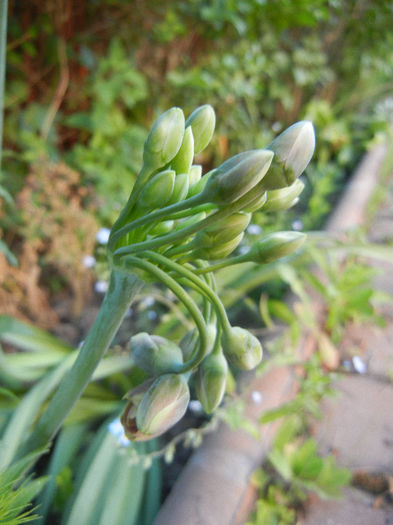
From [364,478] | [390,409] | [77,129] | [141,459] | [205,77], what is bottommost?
[390,409]

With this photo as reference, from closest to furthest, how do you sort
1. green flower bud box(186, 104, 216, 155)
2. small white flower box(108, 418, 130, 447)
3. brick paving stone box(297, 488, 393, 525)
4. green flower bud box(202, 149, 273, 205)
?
green flower bud box(202, 149, 273, 205) → green flower bud box(186, 104, 216, 155) → small white flower box(108, 418, 130, 447) → brick paving stone box(297, 488, 393, 525)

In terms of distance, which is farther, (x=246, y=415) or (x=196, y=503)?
(x=246, y=415)

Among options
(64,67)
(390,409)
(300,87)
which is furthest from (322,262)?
(300,87)

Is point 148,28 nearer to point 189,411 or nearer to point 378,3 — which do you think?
point 189,411

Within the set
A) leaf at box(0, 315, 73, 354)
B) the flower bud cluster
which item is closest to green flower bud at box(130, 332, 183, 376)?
the flower bud cluster

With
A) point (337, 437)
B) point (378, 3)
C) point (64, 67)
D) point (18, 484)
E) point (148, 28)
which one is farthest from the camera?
point (378, 3)

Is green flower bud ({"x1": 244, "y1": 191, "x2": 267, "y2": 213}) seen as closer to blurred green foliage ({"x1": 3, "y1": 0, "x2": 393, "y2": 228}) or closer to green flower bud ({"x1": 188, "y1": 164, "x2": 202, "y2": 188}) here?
green flower bud ({"x1": 188, "y1": 164, "x2": 202, "y2": 188})

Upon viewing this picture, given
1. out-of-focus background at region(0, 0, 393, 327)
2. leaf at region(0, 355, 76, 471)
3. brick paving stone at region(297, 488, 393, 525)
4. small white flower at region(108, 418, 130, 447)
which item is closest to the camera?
leaf at region(0, 355, 76, 471)
